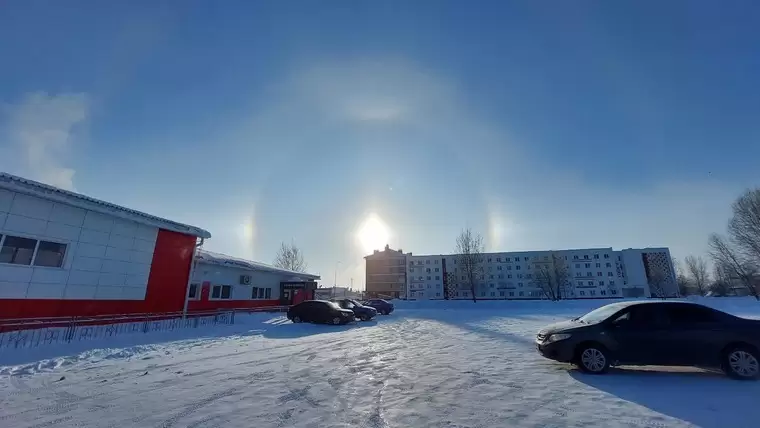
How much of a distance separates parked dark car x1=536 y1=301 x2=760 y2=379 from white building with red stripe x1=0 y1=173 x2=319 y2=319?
55.6 ft

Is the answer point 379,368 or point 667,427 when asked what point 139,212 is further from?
point 667,427

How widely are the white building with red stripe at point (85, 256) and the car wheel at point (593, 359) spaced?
1751 centimetres

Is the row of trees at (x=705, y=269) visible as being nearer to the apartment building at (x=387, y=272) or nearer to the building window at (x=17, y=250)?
the apartment building at (x=387, y=272)

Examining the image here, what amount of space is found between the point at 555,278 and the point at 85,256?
79.7m

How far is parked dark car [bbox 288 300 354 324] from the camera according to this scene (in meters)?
21.1

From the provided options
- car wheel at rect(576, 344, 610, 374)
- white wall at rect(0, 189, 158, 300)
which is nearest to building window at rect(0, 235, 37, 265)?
white wall at rect(0, 189, 158, 300)

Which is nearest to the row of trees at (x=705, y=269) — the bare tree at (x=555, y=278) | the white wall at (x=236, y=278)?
the bare tree at (x=555, y=278)

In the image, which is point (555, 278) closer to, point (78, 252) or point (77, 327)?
point (77, 327)

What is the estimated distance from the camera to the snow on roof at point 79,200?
444 inches

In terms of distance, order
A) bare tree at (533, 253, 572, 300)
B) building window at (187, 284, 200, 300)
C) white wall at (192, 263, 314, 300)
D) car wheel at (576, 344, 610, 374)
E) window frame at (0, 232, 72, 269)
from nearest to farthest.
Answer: car wheel at (576, 344, 610, 374) → window frame at (0, 232, 72, 269) → building window at (187, 284, 200, 300) → white wall at (192, 263, 314, 300) → bare tree at (533, 253, 572, 300)

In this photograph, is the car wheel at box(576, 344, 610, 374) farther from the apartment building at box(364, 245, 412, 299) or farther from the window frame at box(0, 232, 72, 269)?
the apartment building at box(364, 245, 412, 299)

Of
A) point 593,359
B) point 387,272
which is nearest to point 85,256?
point 593,359

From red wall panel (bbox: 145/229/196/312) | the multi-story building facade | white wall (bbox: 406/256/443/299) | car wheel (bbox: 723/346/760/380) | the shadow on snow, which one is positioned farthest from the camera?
white wall (bbox: 406/256/443/299)

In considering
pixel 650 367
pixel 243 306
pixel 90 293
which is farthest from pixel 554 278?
pixel 90 293
